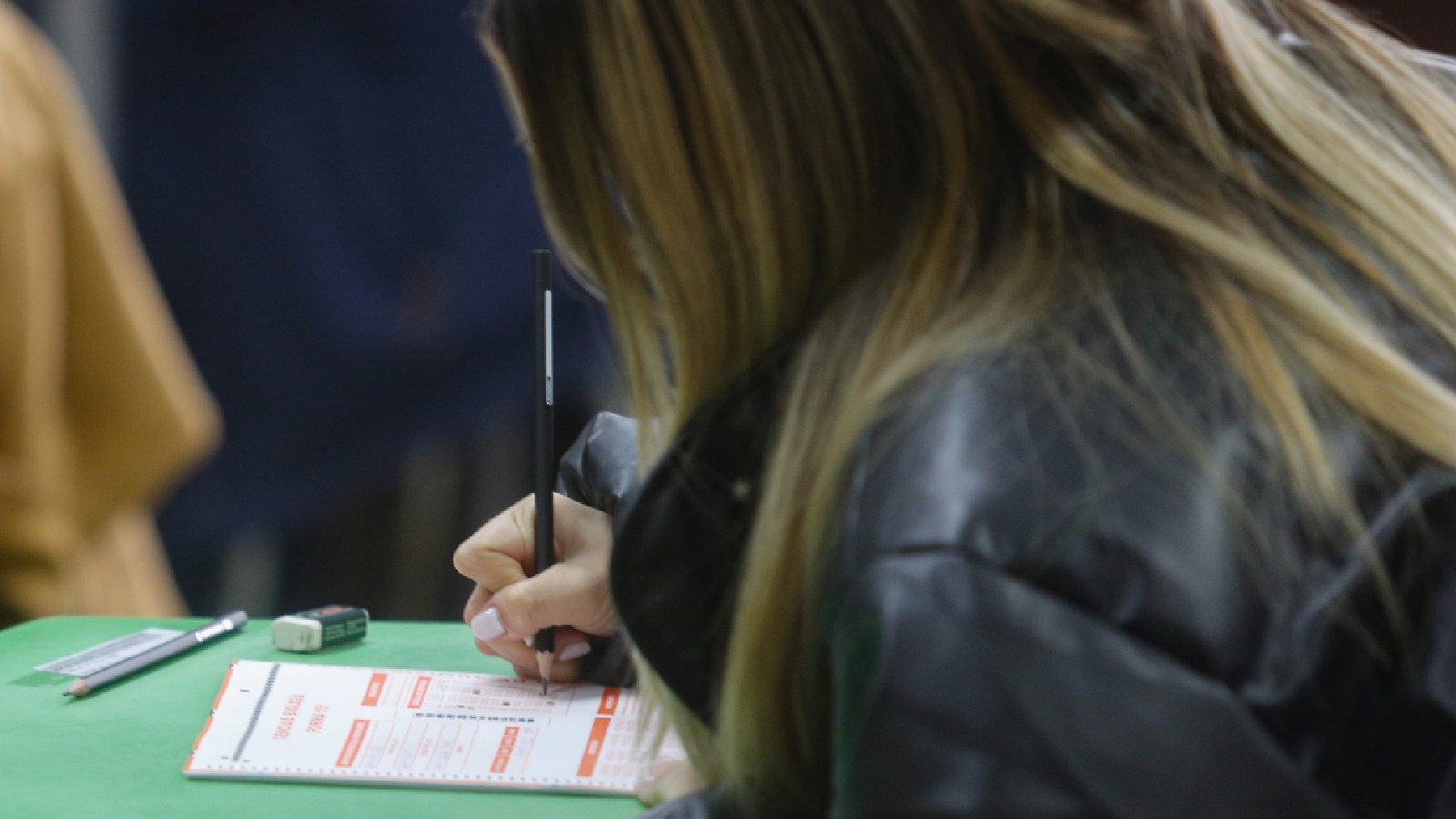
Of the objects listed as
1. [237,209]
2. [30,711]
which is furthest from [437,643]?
[237,209]

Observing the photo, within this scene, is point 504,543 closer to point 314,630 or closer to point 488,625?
point 488,625

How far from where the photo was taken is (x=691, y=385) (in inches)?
24.7

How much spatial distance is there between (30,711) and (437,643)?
0.99ft

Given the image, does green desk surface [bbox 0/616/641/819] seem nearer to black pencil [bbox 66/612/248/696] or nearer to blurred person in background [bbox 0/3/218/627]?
black pencil [bbox 66/612/248/696]

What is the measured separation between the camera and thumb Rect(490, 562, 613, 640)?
914mm

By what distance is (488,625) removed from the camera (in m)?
0.92

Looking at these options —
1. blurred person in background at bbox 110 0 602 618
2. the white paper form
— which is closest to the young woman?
the white paper form

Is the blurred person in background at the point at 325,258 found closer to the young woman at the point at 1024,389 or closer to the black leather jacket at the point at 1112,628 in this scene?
the young woman at the point at 1024,389

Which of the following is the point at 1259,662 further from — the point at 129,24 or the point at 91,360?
the point at 129,24

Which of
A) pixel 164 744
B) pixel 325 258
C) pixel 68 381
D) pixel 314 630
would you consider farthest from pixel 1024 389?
pixel 325 258

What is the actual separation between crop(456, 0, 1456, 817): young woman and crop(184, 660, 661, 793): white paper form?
0.14 metres

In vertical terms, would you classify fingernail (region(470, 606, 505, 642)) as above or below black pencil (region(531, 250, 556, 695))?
below

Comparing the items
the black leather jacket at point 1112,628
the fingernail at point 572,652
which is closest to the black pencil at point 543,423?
the fingernail at point 572,652

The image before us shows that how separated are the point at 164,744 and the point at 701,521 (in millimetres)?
448
